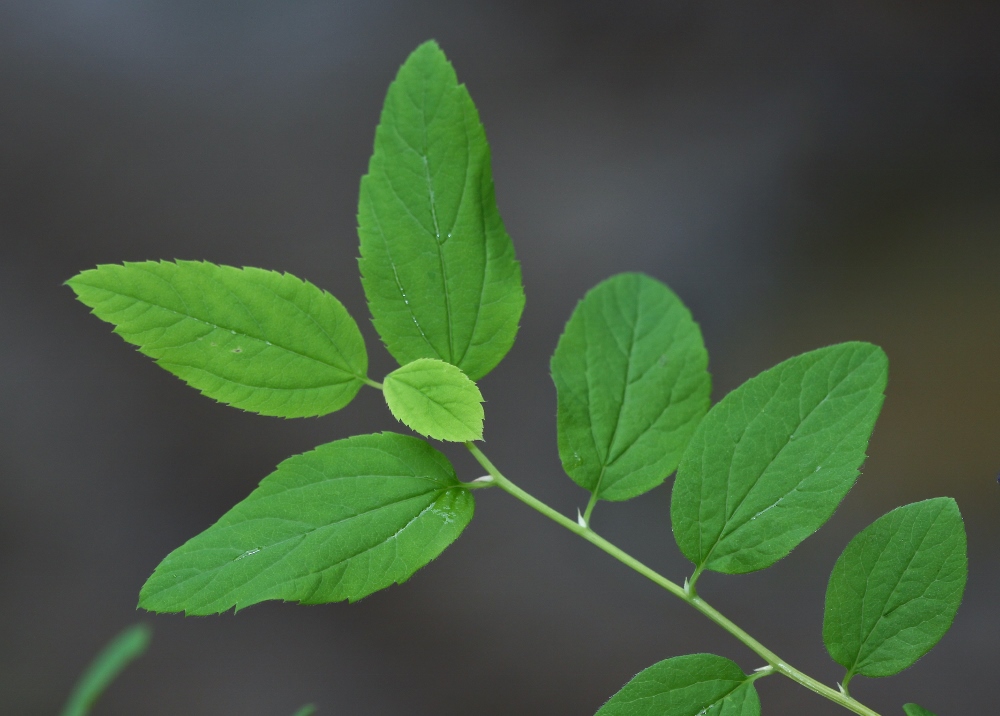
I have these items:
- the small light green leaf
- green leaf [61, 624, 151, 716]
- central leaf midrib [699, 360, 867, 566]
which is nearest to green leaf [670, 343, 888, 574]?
central leaf midrib [699, 360, 867, 566]

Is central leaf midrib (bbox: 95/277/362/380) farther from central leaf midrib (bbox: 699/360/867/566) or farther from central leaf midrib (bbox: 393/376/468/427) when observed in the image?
central leaf midrib (bbox: 699/360/867/566)

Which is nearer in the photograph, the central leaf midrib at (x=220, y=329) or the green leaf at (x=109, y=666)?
the central leaf midrib at (x=220, y=329)

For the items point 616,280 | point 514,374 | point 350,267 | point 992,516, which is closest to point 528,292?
point 514,374

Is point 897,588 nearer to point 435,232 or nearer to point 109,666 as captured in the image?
point 435,232

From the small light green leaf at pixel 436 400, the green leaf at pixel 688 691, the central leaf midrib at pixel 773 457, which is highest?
the small light green leaf at pixel 436 400

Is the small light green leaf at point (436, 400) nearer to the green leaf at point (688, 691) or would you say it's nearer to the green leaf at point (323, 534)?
the green leaf at point (323, 534)

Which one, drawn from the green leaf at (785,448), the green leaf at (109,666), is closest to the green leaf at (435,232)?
the green leaf at (785,448)
